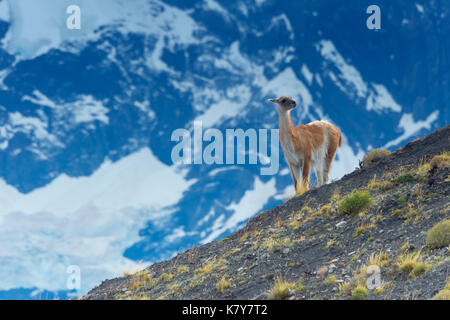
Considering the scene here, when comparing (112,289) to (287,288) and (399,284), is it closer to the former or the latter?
(287,288)

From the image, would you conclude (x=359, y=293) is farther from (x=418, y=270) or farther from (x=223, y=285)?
(x=223, y=285)

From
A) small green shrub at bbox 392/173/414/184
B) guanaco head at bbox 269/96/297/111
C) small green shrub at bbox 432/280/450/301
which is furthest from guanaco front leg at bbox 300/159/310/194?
small green shrub at bbox 432/280/450/301

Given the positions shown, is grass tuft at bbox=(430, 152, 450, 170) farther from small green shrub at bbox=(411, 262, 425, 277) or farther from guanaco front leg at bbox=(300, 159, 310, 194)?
small green shrub at bbox=(411, 262, 425, 277)

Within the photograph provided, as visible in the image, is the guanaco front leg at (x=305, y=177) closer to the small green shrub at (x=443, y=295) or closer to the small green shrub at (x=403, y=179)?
the small green shrub at (x=403, y=179)

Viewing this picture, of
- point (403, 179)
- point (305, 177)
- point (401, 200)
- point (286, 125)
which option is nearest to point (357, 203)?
point (401, 200)

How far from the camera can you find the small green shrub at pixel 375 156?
22609 mm

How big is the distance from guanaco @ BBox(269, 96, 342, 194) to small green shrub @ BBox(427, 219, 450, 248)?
28.0 ft

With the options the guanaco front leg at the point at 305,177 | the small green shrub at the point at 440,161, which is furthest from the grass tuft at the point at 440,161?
the guanaco front leg at the point at 305,177

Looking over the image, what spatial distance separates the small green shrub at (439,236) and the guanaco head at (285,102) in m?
9.11

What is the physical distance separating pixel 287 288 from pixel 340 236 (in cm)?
384

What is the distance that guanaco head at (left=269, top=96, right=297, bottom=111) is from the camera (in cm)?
1994

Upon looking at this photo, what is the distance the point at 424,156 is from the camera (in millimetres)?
19766

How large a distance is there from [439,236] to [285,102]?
9.39 metres
